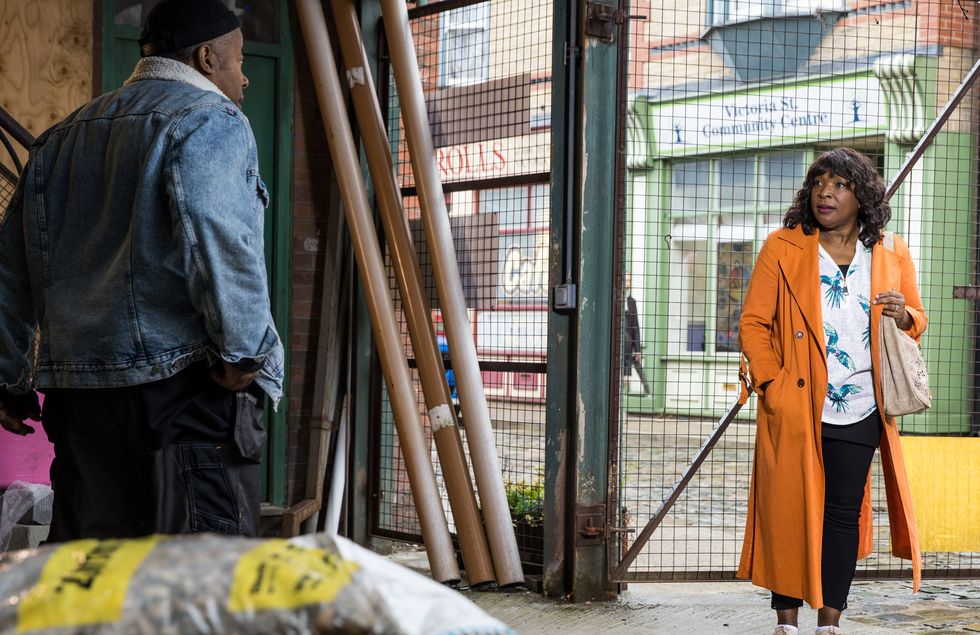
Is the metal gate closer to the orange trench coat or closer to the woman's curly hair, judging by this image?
the orange trench coat

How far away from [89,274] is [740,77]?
12119 millimetres

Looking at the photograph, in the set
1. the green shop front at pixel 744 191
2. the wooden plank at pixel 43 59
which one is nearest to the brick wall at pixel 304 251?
the wooden plank at pixel 43 59

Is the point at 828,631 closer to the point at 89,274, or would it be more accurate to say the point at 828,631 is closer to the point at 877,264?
the point at 877,264

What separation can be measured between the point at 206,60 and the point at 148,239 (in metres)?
0.54

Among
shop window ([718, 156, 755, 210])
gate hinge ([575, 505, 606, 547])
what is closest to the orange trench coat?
gate hinge ([575, 505, 606, 547])

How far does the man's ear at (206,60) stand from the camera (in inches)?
108

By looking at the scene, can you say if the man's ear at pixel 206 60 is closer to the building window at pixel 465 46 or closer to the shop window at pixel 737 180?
the building window at pixel 465 46

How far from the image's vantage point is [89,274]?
2602 millimetres

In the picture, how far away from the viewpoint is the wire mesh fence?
5.19m

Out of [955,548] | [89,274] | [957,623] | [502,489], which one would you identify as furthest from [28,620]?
[955,548]

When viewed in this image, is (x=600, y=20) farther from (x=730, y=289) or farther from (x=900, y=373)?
(x=730, y=289)

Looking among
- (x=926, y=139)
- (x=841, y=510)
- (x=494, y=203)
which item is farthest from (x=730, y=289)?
(x=841, y=510)

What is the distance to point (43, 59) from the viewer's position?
16.7 feet

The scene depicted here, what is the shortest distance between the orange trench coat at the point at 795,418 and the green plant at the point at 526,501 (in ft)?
3.98
